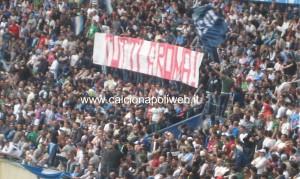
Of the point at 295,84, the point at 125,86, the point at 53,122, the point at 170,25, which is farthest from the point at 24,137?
the point at 295,84

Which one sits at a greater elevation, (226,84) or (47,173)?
(226,84)

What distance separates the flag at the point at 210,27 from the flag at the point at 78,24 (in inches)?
296

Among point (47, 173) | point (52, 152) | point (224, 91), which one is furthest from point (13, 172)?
point (224, 91)

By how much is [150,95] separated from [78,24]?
6498mm

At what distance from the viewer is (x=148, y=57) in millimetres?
33469

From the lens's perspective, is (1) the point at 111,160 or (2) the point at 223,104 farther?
(2) the point at 223,104

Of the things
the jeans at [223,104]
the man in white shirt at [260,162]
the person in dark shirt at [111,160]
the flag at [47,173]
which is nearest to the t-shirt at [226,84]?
the jeans at [223,104]

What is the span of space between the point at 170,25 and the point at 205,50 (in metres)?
3.54

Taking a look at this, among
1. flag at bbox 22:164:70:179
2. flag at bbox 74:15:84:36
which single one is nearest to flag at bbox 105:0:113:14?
flag at bbox 74:15:84:36

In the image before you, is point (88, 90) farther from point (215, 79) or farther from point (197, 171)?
point (197, 171)

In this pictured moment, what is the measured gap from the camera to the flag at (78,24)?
38.0m

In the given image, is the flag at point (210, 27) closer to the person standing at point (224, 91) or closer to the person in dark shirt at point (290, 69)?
the person standing at point (224, 91)

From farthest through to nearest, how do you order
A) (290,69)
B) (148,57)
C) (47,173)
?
1. (148,57)
2. (290,69)
3. (47,173)

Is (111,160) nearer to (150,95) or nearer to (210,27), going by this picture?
(150,95)
